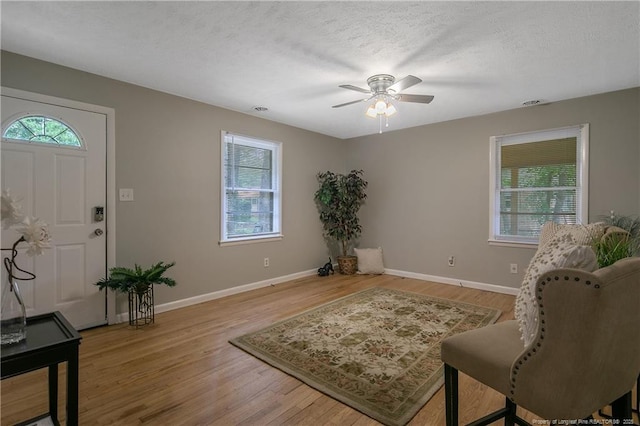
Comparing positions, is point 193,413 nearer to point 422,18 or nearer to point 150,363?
point 150,363

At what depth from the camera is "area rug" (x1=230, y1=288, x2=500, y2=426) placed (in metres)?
1.83

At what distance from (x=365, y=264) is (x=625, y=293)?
4066 millimetres

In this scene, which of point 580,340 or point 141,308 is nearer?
point 580,340

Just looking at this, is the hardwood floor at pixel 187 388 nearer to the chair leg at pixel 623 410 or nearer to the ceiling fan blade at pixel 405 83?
the chair leg at pixel 623 410

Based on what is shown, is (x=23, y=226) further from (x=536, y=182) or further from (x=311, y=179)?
(x=536, y=182)

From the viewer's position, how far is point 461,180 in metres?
4.30

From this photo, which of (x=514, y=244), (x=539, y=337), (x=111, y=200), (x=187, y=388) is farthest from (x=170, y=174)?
(x=514, y=244)

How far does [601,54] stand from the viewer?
7.99 feet

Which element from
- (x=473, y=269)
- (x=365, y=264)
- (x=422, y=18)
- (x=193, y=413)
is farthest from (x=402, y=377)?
(x=365, y=264)

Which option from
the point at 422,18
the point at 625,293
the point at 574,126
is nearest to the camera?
the point at 625,293

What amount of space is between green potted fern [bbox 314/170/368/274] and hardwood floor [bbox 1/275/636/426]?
2.40 meters

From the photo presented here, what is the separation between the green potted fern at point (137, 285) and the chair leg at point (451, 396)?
2521mm

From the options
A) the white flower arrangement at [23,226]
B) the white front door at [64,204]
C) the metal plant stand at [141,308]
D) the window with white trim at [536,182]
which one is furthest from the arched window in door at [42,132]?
the window with white trim at [536,182]

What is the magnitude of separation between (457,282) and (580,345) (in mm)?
3527
